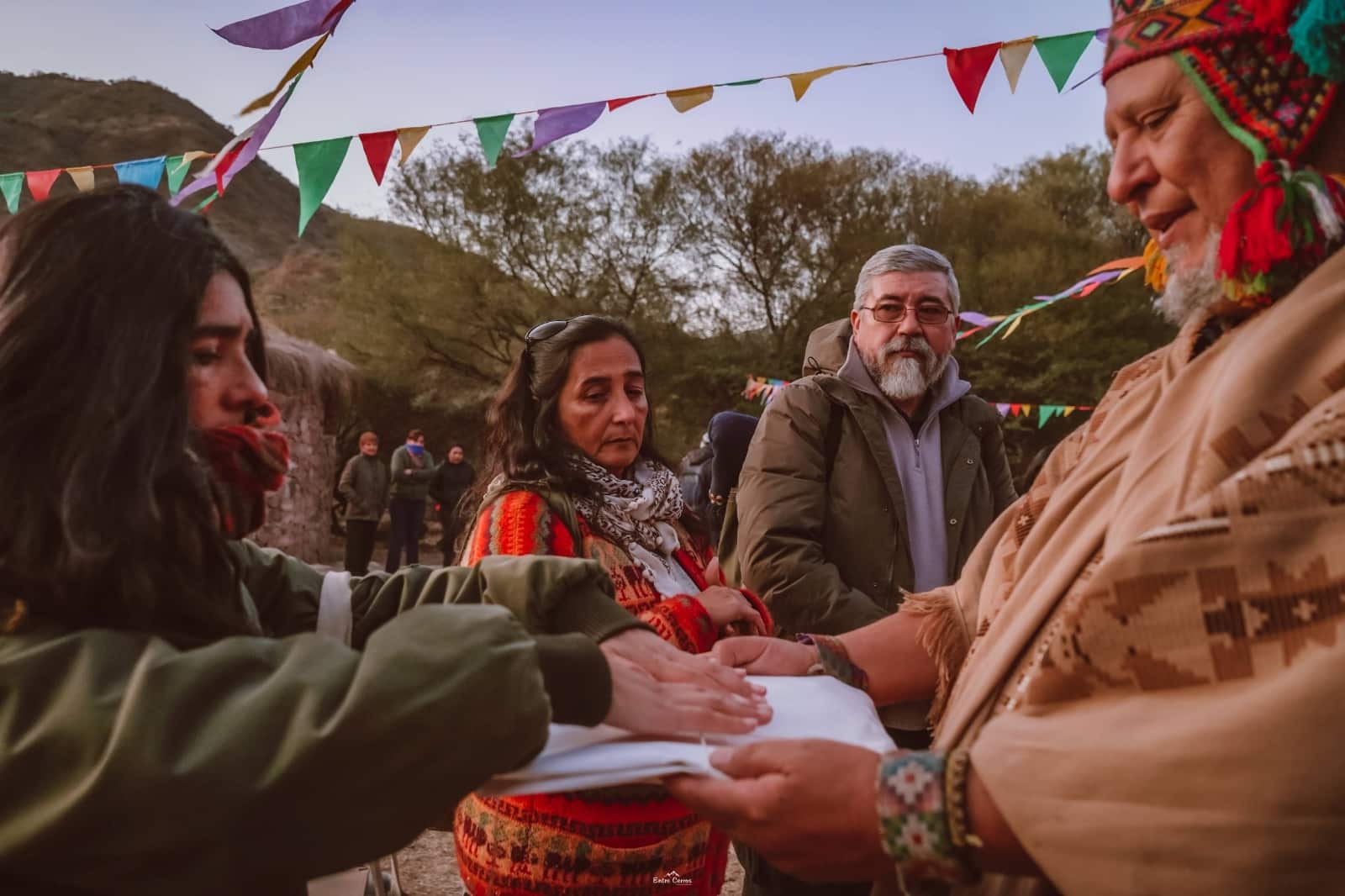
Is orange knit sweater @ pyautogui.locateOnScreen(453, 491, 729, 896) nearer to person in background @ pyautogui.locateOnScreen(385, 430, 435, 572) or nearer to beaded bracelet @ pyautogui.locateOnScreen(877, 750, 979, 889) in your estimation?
beaded bracelet @ pyautogui.locateOnScreen(877, 750, 979, 889)

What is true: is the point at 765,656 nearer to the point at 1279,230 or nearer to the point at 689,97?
the point at 1279,230

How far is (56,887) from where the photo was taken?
99 centimetres

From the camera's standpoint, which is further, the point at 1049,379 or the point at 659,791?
the point at 1049,379

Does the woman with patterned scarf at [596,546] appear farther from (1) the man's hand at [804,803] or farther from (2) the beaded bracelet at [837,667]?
(1) the man's hand at [804,803]

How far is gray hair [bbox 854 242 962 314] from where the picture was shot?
330 centimetres

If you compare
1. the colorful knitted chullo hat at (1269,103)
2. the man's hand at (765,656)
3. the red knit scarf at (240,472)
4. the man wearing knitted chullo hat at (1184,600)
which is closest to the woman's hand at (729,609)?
the man's hand at (765,656)

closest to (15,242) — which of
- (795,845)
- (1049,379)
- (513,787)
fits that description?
(513,787)

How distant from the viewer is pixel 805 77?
396cm

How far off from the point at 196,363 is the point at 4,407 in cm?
23

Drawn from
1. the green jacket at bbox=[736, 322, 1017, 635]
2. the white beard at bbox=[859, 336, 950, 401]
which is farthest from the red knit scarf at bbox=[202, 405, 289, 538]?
the white beard at bbox=[859, 336, 950, 401]

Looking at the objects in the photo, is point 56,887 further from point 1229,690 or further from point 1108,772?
point 1229,690

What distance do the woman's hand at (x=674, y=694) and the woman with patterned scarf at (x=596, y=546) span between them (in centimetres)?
47

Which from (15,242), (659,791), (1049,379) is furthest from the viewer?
(1049,379)

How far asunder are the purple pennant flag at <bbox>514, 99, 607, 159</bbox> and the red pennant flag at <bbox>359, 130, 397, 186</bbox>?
560 millimetres
